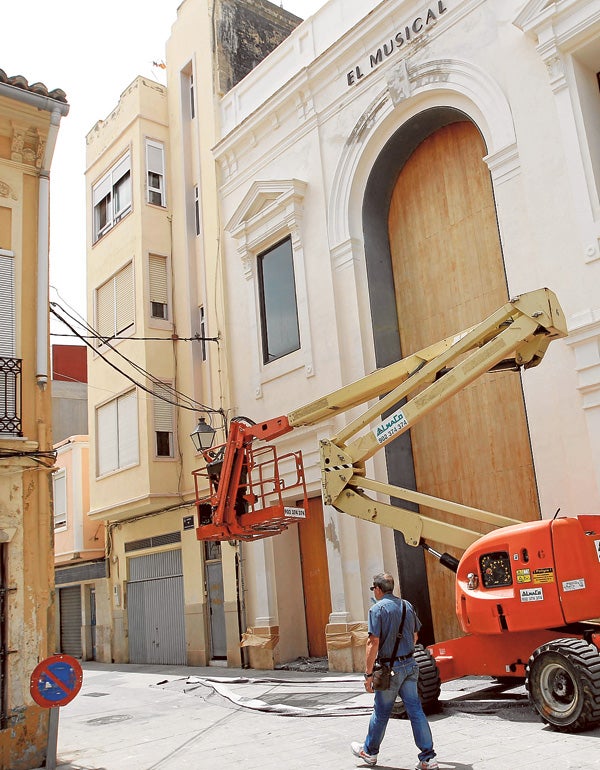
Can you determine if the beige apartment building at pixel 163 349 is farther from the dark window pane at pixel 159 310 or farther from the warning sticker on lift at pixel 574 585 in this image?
the warning sticker on lift at pixel 574 585

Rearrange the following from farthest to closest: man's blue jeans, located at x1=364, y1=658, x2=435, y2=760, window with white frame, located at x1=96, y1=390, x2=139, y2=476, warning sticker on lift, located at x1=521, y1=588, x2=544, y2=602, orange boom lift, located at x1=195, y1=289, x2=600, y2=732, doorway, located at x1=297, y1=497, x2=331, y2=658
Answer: window with white frame, located at x1=96, y1=390, x2=139, y2=476 < doorway, located at x1=297, y1=497, x2=331, y2=658 < warning sticker on lift, located at x1=521, y1=588, x2=544, y2=602 < orange boom lift, located at x1=195, y1=289, x2=600, y2=732 < man's blue jeans, located at x1=364, y1=658, x2=435, y2=760

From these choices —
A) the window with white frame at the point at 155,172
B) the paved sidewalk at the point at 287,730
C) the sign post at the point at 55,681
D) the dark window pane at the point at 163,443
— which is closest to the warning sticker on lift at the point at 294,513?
the paved sidewalk at the point at 287,730

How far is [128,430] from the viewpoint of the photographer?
19.0m

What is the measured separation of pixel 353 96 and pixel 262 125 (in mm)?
2665

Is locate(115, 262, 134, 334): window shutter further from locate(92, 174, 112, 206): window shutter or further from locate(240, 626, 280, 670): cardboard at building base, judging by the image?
locate(240, 626, 280, 670): cardboard at building base

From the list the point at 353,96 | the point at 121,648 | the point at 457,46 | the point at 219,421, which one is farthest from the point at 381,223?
the point at 121,648

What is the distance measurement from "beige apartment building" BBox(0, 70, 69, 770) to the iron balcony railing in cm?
1

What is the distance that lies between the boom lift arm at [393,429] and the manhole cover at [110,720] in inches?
110

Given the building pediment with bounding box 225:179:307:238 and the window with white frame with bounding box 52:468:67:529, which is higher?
the building pediment with bounding box 225:179:307:238

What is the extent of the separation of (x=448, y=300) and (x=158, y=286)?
824 cm

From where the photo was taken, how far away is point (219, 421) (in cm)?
1709

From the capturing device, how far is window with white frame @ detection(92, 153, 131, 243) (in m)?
20.1

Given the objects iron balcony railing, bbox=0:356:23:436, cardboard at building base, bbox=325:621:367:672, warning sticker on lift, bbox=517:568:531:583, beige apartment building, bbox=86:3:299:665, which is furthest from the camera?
beige apartment building, bbox=86:3:299:665

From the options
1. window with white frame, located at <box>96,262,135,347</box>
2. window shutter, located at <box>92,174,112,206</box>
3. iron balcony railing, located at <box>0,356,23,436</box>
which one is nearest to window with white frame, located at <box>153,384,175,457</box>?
window with white frame, located at <box>96,262,135,347</box>
